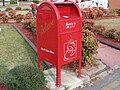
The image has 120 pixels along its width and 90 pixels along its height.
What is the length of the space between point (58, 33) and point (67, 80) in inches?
46.2

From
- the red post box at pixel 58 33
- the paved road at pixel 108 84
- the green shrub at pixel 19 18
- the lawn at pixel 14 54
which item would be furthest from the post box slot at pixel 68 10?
the green shrub at pixel 19 18

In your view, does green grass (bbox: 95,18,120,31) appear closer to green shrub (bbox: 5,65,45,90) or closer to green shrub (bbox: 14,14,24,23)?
green shrub (bbox: 14,14,24,23)

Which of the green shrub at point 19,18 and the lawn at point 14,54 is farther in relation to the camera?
the green shrub at point 19,18

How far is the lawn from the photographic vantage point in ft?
17.2

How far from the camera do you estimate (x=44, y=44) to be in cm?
421

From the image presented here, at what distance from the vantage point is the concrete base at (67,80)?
4144 millimetres

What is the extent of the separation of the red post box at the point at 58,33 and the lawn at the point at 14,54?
3.94ft

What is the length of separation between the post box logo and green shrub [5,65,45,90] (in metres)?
0.75

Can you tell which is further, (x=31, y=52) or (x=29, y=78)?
(x=31, y=52)

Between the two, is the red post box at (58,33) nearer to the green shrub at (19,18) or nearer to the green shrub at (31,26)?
the green shrub at (31,26)

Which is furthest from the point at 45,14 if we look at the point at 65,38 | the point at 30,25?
the point at 30,25

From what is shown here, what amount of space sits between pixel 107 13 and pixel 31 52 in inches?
552

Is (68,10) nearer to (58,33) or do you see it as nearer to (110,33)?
(58,33)

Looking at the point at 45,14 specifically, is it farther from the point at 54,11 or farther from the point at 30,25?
the point at 30,25
